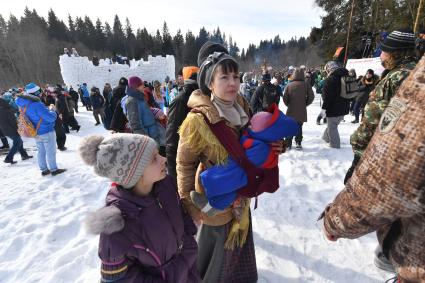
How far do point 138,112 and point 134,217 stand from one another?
2859 mm

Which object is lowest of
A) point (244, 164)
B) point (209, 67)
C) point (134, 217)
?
point (134, 217)

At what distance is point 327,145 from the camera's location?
20.3 feet

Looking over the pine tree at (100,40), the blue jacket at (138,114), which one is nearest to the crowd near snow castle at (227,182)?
the blue jacket at (138,114)

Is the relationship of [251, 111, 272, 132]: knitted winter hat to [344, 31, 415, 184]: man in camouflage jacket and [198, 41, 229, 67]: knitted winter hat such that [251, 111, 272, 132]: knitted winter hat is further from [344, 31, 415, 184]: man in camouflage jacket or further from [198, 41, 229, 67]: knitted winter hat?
[344, 31, 415, 184]: man in camouflage jacket

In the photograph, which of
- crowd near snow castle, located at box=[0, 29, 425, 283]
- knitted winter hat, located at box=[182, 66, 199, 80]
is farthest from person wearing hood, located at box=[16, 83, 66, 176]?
crowd near snow castle, located at box=[0, 29, 425, 283]

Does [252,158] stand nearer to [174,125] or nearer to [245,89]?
[174,125]

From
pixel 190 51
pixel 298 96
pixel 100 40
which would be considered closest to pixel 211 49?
pixel 298 96

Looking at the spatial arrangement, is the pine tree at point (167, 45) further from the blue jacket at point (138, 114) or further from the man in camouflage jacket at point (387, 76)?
the man in camouflage jacket at point (387, 76)

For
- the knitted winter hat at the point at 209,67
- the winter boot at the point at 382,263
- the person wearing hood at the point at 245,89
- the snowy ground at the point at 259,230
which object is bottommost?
the snowy ground at the point at 259,230

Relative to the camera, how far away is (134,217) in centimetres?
129

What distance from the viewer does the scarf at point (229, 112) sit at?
1719 mm

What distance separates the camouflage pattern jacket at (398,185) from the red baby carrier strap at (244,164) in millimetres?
708

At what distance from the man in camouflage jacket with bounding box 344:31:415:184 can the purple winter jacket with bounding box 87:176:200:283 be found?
1.94m

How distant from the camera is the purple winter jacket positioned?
47.1 inches
